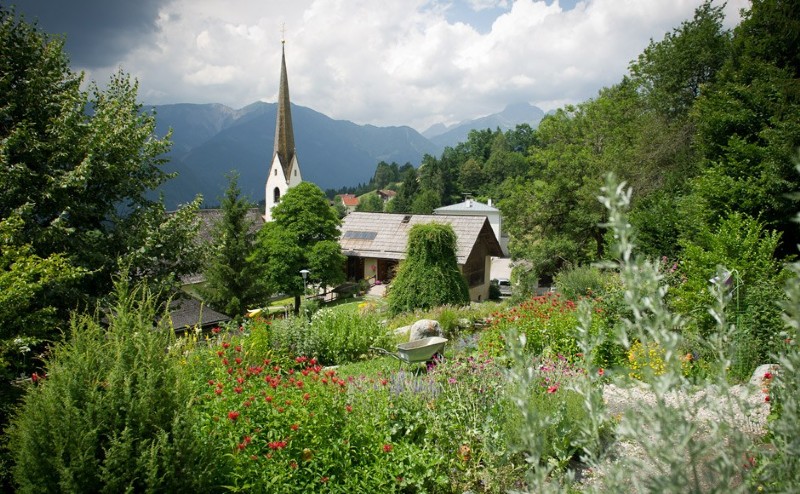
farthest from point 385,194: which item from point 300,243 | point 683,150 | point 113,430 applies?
point 113,430

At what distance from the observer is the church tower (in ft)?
157

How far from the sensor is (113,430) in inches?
146

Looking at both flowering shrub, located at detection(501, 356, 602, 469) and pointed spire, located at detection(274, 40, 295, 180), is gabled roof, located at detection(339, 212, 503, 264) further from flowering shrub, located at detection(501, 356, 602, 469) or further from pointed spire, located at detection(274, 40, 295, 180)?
flowering shrub, located at detection(501, 356, 602, 469)

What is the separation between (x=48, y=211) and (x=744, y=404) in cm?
885

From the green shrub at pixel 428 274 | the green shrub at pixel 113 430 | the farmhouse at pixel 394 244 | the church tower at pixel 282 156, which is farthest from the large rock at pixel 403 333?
the church tower at pixel 282 156

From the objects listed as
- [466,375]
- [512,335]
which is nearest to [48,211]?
[466,375]

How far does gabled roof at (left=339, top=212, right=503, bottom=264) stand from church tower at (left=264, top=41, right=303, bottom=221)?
16.8 m

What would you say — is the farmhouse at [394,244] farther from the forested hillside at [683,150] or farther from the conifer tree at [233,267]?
the conifer tree at [233,267]

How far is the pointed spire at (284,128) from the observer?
157 ft

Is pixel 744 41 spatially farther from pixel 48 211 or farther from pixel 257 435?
pixel 48 211

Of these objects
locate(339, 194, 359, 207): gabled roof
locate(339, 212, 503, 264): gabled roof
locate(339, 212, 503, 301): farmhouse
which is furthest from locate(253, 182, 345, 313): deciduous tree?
locate(339, 194, 359, 207): gabled roof

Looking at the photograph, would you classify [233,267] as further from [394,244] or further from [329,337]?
[394,244]

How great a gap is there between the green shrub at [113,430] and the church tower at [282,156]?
44.8m

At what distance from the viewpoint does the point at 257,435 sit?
4582 mm
